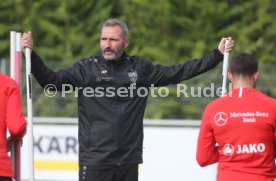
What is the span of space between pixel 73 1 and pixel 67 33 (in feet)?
2.60

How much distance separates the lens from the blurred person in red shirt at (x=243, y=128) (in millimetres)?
5695

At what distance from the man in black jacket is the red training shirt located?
1.27 meters

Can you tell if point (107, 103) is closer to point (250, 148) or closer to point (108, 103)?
point (108, 103)

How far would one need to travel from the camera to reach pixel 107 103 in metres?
6.90

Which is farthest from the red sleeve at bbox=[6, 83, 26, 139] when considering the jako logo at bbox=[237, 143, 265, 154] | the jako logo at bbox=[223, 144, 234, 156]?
the jako logo at bbox=[237, 143, 265, 154]

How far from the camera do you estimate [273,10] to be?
18797 mm

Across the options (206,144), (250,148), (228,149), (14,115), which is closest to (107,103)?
(14,115)

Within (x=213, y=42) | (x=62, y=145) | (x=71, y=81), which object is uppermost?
(x=213, y=42)

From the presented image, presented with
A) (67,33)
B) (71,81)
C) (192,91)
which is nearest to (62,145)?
(192,91)

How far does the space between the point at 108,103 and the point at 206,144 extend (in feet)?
4.49

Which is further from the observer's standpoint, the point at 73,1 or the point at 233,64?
the point at 73,1

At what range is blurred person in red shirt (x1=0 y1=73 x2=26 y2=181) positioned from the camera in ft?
19.2

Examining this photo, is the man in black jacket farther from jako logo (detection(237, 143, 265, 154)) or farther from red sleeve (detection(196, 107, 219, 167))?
jako logo (detection(237, 143, 265, 154))

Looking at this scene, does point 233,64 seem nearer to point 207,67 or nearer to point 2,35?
point 207,67
